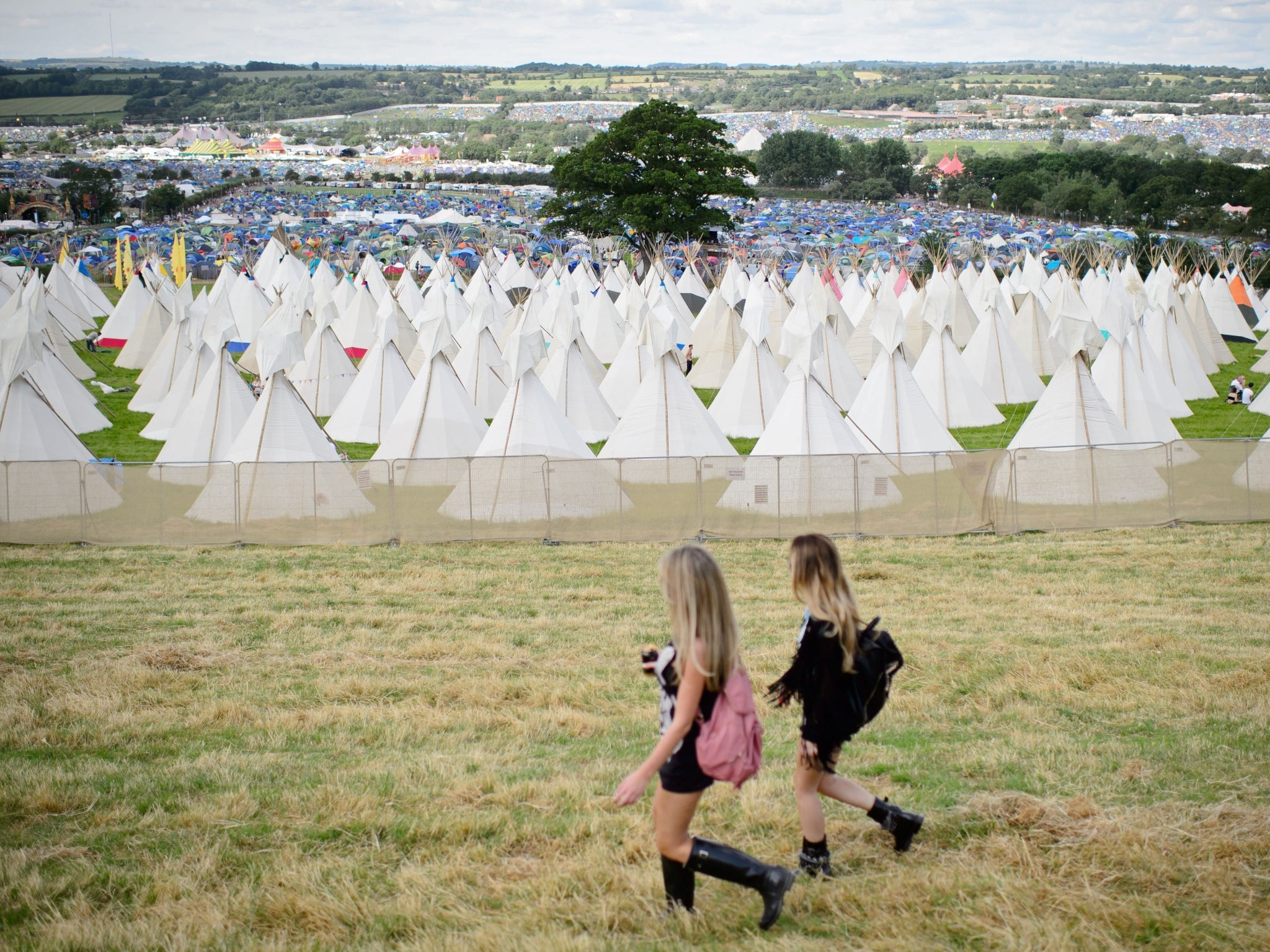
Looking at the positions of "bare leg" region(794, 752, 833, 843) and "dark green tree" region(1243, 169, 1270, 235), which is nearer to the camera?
"bare leg" region(794, 752, 833, 843)

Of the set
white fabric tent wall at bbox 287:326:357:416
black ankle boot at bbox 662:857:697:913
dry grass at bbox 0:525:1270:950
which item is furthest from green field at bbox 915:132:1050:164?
black ankle boot at bbox 662:857:697:913

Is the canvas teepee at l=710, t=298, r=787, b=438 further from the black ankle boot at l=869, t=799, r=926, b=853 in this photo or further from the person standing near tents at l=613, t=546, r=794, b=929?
the person standing near tents at l=613, t=546, r=794, b=929

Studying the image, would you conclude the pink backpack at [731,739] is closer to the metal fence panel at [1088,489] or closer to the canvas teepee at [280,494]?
the canvas teepee at [280,494]

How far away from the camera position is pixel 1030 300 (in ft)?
93.8

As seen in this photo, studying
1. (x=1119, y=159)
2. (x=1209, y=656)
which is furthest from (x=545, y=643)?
(x=1119, y=159)

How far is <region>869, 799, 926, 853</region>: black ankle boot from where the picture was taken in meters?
4.48

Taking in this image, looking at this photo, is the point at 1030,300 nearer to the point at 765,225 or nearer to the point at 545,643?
the point at 545,643

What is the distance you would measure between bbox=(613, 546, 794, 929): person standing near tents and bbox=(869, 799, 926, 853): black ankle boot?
2.04 feet

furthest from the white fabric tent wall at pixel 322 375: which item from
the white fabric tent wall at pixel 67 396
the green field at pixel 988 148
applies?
the green field at pixel 988 148

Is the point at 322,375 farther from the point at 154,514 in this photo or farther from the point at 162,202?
the point at 162,202

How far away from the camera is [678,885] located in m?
4.04

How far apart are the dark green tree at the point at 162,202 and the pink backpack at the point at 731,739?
3832 inches

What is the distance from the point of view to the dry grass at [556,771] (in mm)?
4074

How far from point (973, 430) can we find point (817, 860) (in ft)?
60.7
